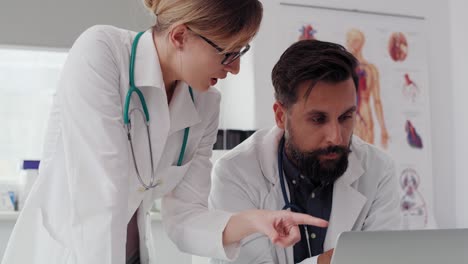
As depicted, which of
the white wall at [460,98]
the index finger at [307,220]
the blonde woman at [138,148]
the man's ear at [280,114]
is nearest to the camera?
the index finger at [307,220]

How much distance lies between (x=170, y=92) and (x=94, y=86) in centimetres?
27

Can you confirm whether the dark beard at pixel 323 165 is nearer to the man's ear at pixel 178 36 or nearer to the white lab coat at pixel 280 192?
the white lab coat at pixel 280 192

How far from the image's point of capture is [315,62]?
1.55 metres

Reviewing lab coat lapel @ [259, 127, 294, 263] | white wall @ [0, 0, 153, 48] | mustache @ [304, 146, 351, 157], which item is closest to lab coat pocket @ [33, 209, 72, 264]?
lab coat lapel @ [259, 127, 294, 263]

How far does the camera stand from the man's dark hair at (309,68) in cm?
155

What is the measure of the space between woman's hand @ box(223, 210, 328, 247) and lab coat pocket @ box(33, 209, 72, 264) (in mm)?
346

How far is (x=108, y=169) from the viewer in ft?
3.34

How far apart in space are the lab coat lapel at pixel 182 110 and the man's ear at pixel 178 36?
0.14m

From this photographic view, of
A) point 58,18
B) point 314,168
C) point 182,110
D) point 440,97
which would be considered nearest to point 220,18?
point 182,110

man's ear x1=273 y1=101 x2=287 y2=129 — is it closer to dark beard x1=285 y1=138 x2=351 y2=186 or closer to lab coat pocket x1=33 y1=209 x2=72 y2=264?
dark beard x1=285 y1=138 x2=351 y2=186

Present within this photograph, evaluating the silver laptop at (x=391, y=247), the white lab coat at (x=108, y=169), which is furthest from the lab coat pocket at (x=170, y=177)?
the silver laptop at (x=391, y=247)

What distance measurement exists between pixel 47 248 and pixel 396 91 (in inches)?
92.7

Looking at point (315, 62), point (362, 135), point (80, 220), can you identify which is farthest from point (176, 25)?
point (362, 135)

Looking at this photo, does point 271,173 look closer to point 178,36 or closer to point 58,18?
point 178,36
